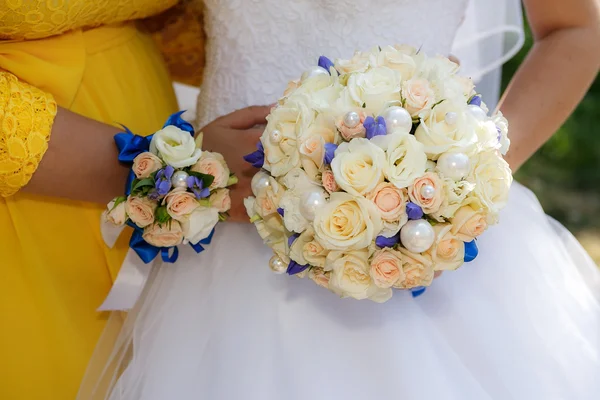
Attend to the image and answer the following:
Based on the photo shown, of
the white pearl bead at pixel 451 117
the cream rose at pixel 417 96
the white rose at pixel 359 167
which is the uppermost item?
the cream rose at pixel 417 96

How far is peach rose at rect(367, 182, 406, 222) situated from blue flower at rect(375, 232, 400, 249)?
1.4 inches

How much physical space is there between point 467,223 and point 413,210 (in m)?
A: 0.07

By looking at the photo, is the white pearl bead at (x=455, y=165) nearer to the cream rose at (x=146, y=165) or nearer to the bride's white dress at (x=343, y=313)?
the bride's white dress at (x=343, y=313)

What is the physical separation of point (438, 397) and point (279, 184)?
36cm

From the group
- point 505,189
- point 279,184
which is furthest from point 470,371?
point 279,184

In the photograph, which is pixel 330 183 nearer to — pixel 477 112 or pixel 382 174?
pixel 382 174

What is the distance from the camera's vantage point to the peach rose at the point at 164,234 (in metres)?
0.98

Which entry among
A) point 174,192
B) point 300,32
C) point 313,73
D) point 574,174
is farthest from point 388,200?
point 574,174

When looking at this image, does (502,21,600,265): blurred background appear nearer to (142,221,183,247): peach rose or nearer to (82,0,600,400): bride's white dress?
(82,0,600,400): bride's white dress

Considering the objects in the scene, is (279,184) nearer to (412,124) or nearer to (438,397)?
(412,124)

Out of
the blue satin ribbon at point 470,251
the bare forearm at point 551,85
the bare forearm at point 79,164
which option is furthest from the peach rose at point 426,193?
the bare forearm at point 79,164

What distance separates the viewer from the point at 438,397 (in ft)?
2.89

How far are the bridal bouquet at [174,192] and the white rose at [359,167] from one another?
260 mm

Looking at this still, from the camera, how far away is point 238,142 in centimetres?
107
